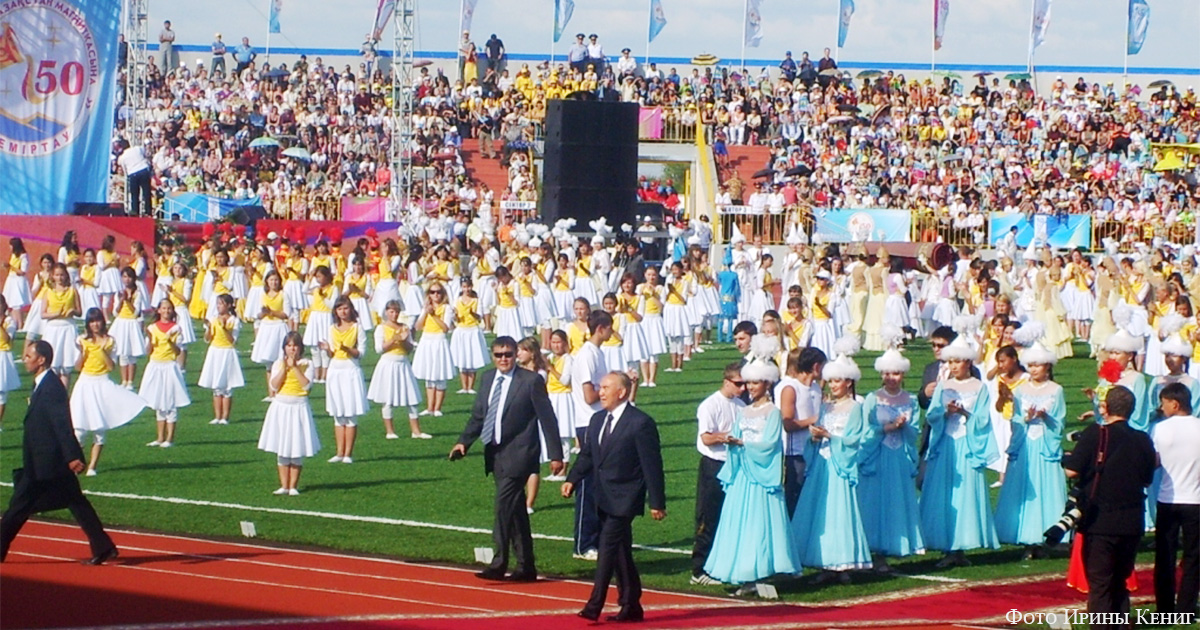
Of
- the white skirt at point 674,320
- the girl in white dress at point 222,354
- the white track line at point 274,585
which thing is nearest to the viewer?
the white track line at point 274,585

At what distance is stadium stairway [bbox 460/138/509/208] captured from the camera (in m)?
41.1

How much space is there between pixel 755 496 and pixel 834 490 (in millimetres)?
850

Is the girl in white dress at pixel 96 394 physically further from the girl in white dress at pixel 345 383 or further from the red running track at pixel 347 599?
the red running track at pixel 347 599

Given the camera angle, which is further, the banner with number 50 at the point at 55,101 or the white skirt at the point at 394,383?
the banner with number 50 at the point at 55,101

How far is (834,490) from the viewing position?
38.7 ft

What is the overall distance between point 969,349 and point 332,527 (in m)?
5.15

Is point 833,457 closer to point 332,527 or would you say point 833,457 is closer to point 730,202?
point 332,527

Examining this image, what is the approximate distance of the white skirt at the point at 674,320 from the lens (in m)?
25.2

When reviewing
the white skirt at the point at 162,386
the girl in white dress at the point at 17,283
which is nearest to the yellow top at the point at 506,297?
the white skirt at the point at 162,386

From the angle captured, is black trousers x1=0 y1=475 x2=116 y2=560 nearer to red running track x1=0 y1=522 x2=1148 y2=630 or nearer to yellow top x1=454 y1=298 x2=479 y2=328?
red running track x1=0 y1=522 x2=1148 y2=630

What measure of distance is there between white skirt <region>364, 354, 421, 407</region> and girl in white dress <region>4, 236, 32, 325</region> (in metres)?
9.94

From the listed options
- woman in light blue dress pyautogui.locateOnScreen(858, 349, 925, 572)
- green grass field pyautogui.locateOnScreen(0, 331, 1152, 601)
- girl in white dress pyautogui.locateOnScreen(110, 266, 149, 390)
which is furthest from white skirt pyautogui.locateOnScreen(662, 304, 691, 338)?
woman in light blue dress pyautogui.locateOnScreen(858, 349, 925, 572)

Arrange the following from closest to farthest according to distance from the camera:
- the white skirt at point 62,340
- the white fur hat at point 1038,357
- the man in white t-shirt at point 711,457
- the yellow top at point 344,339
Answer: the man in white t-shirt at point 711,457
the white fur hat at point 1038,357
the yellow top at point 344,339
the white skirt at point 62,340

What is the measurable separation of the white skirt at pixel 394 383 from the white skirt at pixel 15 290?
10.2 meters
